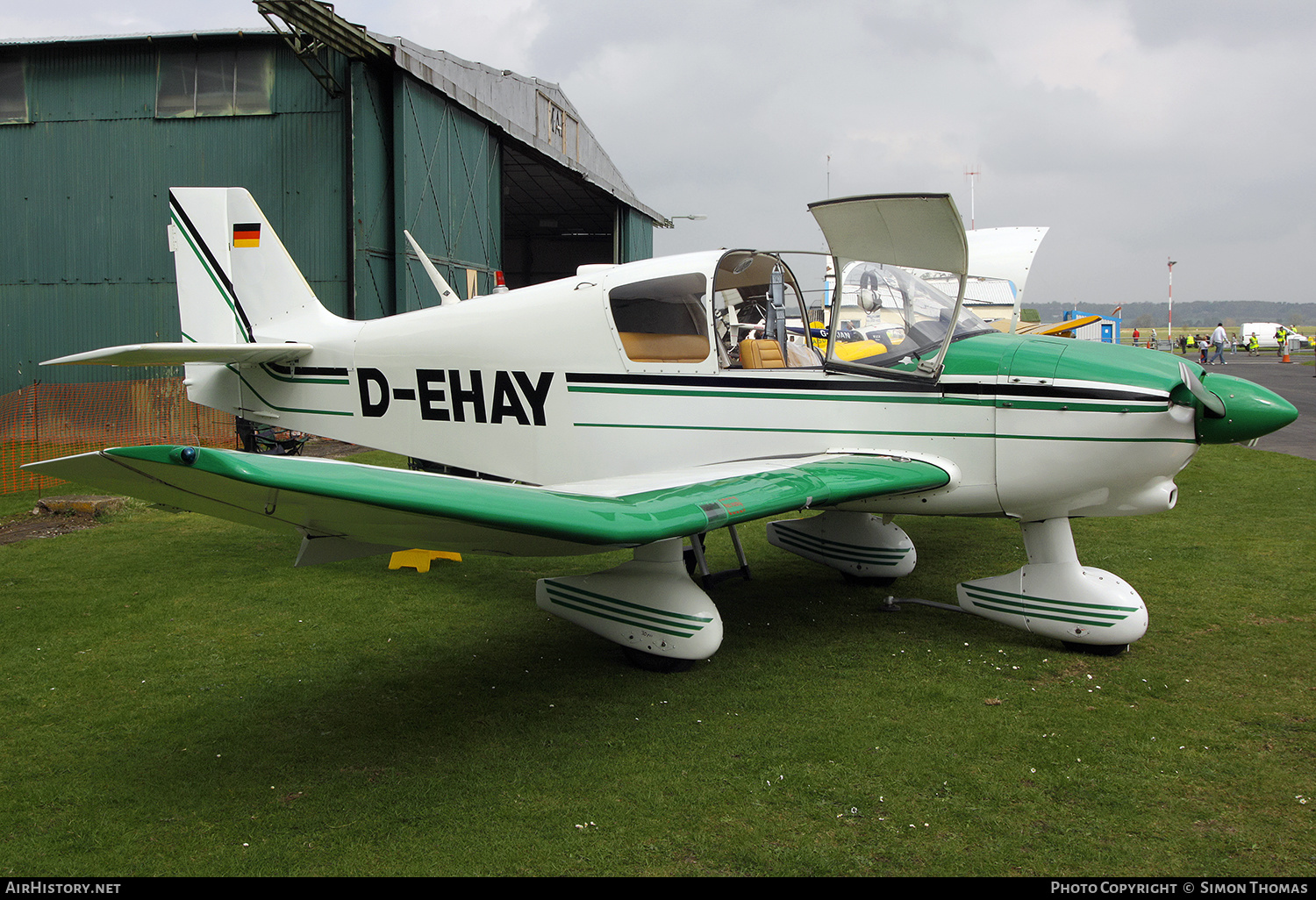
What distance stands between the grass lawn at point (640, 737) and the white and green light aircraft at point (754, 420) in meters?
0.44

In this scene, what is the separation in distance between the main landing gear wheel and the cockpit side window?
66.3 inches

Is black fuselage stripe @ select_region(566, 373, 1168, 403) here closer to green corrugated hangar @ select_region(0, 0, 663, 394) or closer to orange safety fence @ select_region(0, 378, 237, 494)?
orange safety fence @ select_region(0, 378, 237, 494)

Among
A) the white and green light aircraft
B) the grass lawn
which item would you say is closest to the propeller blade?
the white and green light aircraft

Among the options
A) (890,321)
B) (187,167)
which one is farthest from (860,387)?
(187,167)

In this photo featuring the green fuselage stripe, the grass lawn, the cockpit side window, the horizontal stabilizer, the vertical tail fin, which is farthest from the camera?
the vertical tail fin

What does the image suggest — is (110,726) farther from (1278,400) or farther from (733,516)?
(1278,400)

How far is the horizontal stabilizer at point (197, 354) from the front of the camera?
17.2 feet

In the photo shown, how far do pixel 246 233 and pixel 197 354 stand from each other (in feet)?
4.71

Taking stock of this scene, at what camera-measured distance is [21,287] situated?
14.9 meters

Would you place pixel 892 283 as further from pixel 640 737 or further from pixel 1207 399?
pixel 640 737

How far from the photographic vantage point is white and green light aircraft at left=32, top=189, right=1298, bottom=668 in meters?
3.82

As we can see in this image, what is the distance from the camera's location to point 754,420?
190 inches

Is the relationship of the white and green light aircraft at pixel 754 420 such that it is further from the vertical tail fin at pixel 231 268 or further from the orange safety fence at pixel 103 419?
the orange safety fence at pixel 103 419

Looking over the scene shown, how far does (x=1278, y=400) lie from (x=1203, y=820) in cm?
220
